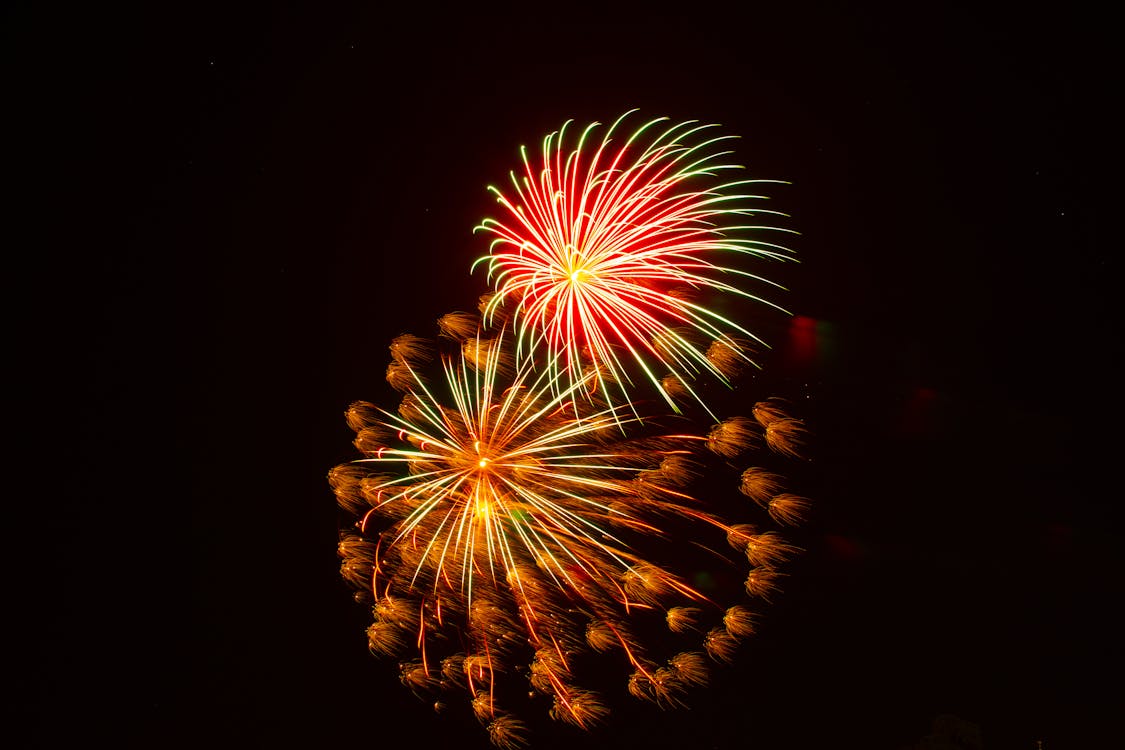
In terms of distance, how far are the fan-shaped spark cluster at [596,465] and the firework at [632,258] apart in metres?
0.02

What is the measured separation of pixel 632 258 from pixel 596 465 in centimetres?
228

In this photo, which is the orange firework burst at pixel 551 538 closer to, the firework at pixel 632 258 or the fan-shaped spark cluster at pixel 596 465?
the fan-shaped spark cluster at pixel 596 465

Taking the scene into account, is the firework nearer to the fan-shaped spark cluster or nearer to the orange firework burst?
the fan-shaped spark cluster

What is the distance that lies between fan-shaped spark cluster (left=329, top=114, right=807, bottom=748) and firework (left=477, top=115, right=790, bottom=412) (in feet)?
0.08

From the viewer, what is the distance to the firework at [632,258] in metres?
7.96

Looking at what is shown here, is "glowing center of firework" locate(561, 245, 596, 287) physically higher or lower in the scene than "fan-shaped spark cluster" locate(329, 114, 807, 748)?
higher

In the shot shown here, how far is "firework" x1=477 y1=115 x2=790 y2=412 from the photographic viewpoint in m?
7.96

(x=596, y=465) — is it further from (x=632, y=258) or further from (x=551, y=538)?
(x=632, y=258)

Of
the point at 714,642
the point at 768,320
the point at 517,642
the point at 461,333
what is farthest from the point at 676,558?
the point at 461,333

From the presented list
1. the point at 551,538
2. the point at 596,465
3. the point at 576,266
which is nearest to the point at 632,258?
the point at 576,266

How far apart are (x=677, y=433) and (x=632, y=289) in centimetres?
172

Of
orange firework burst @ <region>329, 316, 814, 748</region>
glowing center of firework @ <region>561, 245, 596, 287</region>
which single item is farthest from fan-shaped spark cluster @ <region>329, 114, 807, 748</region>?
glowing center of firework @ <region>561, 245, 596, 287</region>

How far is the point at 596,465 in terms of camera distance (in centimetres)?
836

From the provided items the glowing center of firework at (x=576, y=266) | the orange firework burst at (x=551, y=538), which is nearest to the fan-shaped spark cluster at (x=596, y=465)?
the orange firework burst at (x=551, y=538)
